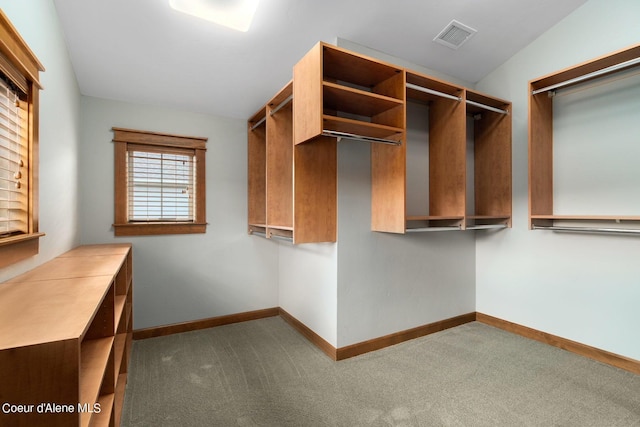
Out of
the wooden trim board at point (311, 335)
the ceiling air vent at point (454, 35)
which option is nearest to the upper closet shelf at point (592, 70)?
the ceiling air vent at point (454, 35)

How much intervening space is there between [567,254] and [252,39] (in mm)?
3475

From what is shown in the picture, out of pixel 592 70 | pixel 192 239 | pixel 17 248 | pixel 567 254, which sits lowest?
pixel 567 254

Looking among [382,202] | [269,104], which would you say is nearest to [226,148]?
[269,104]

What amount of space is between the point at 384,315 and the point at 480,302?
4.74ft

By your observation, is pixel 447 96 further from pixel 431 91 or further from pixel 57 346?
pixel 57 346

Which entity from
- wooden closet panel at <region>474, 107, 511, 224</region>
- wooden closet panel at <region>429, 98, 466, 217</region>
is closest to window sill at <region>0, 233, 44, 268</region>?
wooden closet panel at <region>429, 98, 466, 217</region>

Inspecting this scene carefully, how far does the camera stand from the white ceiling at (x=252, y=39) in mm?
2320

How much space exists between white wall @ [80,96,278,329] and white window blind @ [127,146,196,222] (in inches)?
7.6

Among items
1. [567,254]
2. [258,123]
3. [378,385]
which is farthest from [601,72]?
[258,123]

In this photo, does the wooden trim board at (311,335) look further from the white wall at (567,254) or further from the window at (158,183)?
the white wall at (567,254)

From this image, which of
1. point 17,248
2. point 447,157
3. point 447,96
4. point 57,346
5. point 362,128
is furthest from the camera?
point 447,157

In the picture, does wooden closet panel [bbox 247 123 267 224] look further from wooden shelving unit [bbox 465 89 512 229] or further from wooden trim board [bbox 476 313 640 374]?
wooden trim board [bbox 476 313 640 374]

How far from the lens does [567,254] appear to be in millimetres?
2900

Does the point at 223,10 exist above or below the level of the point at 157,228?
above
